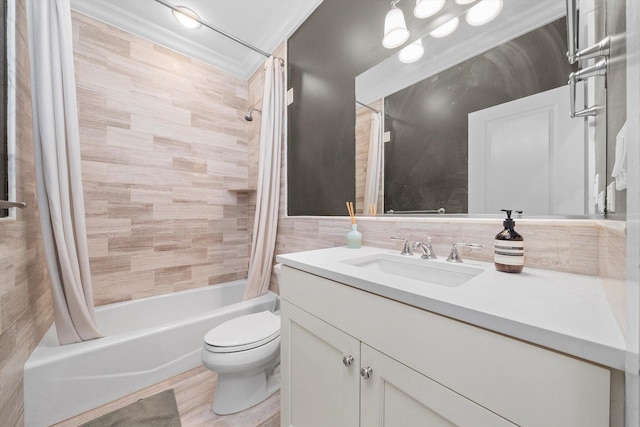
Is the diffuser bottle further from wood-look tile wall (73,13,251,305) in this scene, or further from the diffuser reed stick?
wood-look tile wall (73,13,251,305)

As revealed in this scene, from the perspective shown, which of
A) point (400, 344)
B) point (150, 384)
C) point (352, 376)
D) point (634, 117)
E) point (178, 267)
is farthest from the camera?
point (178, 267)

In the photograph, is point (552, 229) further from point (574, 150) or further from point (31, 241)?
point (31, 241)

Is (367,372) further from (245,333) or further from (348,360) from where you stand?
(245,333)

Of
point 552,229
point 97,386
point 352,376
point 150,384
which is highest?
point 552,229

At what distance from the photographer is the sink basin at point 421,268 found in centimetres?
81

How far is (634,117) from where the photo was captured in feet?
0.97

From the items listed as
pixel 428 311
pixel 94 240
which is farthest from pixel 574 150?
pixel 94 240

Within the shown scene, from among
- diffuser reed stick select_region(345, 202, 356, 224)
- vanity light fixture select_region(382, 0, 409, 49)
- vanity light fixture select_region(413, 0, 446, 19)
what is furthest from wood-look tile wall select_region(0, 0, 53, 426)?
vanity light fixture select_region(413, 0, 446, 19)

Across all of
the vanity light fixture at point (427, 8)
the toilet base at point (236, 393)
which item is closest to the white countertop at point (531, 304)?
the toilet base at point (236, 393)

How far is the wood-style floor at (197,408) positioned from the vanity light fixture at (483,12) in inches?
79.3

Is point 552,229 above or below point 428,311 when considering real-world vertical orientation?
above

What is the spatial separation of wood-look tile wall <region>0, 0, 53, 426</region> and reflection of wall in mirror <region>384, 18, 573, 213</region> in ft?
5.69

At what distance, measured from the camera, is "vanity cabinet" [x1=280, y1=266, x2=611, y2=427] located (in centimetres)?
36

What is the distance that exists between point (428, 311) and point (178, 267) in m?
2.14
